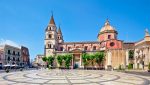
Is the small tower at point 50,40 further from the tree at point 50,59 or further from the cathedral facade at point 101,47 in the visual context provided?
the tree at point 50,59

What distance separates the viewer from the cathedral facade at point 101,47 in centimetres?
5217

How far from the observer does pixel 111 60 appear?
53.9 metres

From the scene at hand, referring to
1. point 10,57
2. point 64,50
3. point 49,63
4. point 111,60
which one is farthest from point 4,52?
point 111,60

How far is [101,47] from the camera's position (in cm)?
6350

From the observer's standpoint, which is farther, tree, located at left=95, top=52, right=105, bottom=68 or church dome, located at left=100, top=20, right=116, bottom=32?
church dome, located at left=100, top=20, right=116, bottom=32

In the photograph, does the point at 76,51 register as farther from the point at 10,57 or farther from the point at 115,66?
the point at 10,57

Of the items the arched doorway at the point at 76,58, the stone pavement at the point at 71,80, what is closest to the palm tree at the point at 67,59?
the arched doorway at the point at 76,58

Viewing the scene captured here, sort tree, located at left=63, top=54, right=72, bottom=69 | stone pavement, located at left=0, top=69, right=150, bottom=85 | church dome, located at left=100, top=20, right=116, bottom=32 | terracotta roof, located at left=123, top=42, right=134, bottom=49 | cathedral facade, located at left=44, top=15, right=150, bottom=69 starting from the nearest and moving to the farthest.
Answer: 1. stone pavement, located at left=0, top=69, right=150, bottom=85
2. cathedral facade, located at left=44, top=15, right=150, bottom=69
3. terracotta roof, located at left=123, top=42, right=134, bottom=49
4. tree, located at left=63, top=54, right=72, bottom=69
5. church dome, located at left=100, top=20, right=116, bottom=32

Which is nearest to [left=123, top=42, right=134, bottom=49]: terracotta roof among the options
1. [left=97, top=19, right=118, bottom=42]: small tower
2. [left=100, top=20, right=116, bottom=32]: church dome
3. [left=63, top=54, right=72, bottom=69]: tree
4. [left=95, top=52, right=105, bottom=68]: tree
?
[left=95, top=52, right=105, bottom=68]: tree

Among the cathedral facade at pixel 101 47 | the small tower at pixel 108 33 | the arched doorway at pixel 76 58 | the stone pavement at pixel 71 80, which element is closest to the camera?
the stone pavement at pixel 71 80

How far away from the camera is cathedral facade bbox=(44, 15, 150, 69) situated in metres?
52.2

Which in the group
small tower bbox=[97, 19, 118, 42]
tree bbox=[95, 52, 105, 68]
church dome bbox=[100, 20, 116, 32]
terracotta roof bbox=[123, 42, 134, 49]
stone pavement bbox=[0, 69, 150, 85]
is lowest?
stone pavement bbox=[0, 69, 150, 85]

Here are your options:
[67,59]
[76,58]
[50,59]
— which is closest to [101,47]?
[76,58]

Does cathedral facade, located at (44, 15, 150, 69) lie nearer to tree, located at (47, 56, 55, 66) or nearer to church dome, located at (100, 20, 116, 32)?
church dome, located at (100, 20, 116, 32)
